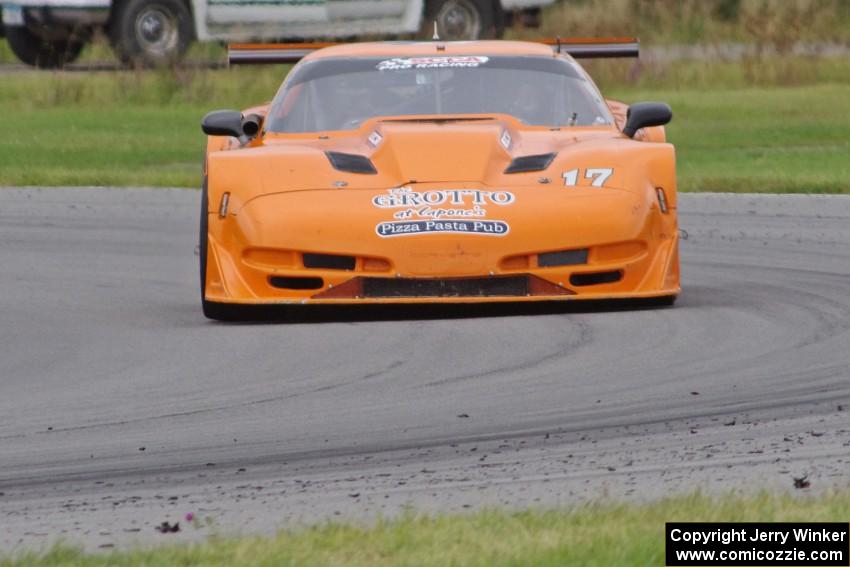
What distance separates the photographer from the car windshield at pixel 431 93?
936 cm

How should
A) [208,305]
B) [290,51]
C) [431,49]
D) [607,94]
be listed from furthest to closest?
[607,94] → [290,51] → [431,49] → [208,305]

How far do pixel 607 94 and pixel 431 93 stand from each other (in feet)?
40.3

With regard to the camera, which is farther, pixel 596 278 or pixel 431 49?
pixel 431 49

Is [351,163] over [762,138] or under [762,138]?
over

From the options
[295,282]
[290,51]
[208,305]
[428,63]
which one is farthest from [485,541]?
[290,51]

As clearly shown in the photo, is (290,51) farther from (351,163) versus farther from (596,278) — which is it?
(596,278)

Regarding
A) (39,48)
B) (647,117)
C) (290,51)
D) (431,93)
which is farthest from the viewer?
(39,48)

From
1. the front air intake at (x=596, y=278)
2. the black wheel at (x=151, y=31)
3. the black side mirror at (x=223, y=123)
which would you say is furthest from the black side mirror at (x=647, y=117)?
the black wheel at (x=151, y=31)

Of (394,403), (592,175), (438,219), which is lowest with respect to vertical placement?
(394,403)

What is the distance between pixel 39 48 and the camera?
76.9ft

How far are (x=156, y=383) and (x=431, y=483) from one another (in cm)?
187

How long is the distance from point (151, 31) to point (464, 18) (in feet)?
12.8

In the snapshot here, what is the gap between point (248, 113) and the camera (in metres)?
10.1

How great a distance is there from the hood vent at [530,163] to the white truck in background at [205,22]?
13190mm
